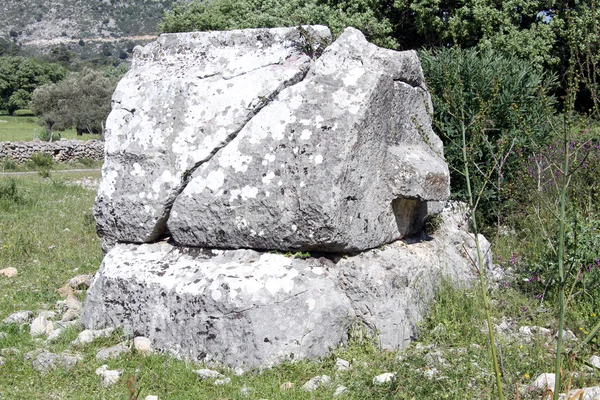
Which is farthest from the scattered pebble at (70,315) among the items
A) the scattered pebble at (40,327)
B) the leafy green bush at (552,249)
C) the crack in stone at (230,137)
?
the leafy green bush at (552,249)

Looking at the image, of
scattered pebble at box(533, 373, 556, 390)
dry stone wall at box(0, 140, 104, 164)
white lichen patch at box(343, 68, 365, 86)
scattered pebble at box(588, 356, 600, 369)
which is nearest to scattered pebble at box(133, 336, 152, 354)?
white lichen patch at box(343, 68, 365, 86)

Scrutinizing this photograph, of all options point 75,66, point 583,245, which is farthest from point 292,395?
point 75,66

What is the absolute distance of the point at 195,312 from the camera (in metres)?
4.77

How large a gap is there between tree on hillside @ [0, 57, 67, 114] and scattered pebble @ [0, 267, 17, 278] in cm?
5330

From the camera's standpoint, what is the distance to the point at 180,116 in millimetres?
A: 5523

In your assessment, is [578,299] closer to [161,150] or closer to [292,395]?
[292,395]

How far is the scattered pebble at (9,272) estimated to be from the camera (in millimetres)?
7016

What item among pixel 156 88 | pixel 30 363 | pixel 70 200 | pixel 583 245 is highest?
pixel 156 88

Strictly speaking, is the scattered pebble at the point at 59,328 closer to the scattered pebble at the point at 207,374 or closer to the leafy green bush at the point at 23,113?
the scattered pebble at the point at 207,374

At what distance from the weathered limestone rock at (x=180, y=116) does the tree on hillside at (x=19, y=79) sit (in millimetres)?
54966

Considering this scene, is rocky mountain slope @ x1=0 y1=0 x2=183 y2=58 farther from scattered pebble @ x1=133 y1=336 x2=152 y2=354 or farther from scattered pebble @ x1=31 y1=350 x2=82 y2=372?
scattered pebble @ x1=31 y1=350 x2=82 y2=372

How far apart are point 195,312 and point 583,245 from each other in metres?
3.52

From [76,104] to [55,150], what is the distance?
21163 mm

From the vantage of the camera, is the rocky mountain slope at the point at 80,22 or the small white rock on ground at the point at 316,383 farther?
the rocky mountain slope at the point at 80,22
